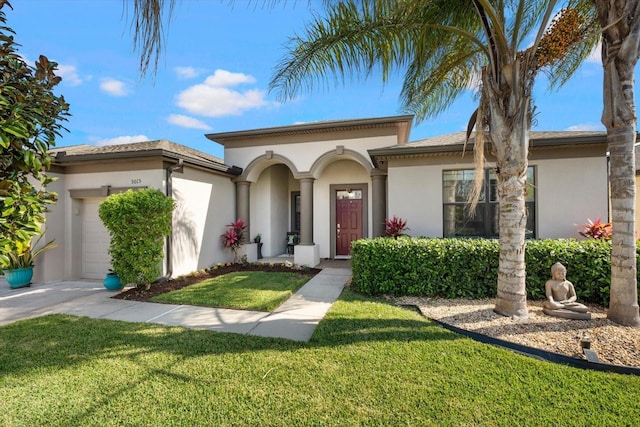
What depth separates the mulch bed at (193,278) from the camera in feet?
21.7

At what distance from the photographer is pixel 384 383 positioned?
3.00 m

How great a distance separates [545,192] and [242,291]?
860 centimetres

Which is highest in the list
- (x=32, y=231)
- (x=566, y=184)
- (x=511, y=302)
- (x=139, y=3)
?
(x=139, y=3)

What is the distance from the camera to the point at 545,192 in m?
7.71

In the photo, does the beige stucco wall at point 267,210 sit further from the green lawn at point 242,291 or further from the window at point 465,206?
the window at point 465,206

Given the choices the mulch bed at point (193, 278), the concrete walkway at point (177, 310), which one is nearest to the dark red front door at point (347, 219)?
the mulch bed at point (193, 278)

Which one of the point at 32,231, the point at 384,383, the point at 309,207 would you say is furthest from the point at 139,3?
the point at 309,207

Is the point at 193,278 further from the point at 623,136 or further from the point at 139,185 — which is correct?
the point at 623,136

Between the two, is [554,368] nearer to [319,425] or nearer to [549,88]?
[319,425]

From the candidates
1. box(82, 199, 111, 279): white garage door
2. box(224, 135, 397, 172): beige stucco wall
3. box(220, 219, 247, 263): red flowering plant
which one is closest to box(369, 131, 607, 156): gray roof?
box(224, 135, 397, 172): beige stucco wall

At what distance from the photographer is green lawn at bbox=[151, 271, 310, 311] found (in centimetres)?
581

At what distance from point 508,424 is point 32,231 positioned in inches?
173

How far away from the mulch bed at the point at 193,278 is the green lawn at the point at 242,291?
15.1 inches

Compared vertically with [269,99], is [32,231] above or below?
below
